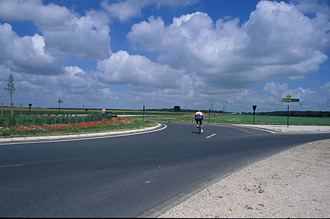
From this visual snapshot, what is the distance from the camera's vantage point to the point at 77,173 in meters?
6.54

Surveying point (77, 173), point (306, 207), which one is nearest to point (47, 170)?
point (77, 173)

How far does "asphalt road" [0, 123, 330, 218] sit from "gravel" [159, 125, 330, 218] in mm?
476

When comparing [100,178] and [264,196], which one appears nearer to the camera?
[264,196]

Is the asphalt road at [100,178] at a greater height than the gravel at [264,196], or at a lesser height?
lesser

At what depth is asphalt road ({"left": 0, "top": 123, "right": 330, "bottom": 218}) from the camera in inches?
171

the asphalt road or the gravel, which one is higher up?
the gravel

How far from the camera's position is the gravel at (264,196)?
13.3 feet

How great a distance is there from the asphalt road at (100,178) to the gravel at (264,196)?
0.48 m

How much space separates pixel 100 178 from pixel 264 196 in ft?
12.2

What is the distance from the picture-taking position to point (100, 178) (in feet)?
20.1

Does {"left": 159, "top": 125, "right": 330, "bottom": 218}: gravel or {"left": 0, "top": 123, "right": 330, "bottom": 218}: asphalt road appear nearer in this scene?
{"left": 159, "top": 125, "right": 330, "bottom": 218}: gravel

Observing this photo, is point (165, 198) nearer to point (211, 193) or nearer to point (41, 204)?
point (211, 193)

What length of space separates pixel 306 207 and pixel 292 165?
3846mm

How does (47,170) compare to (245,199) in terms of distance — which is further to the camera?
(47,170)
